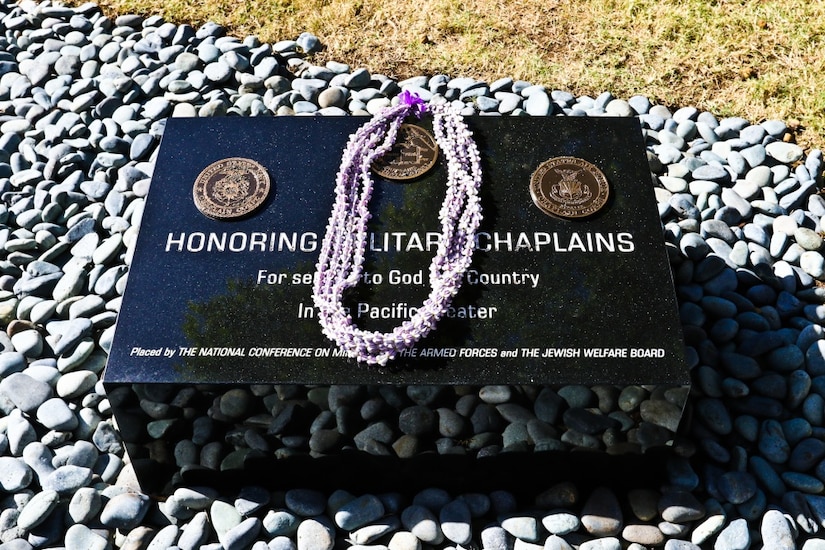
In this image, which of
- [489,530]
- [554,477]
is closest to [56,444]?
[489,530]

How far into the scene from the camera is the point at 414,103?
2943 millimetres

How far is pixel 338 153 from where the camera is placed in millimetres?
2834

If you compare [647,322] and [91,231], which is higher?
[647,322]

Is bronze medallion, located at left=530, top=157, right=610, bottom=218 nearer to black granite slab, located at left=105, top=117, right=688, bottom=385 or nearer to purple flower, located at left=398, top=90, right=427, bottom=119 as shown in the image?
black granite slab, located at left=105, top=117, right=688, bottom=385

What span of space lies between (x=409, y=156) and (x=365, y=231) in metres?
0.34

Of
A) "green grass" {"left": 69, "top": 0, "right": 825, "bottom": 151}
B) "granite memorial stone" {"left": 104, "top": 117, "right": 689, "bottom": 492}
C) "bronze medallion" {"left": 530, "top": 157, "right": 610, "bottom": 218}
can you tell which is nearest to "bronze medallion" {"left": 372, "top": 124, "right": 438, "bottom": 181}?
"granite memorial stone" {"left": 104, "top": 117, "right": 689, "bottom": 492}

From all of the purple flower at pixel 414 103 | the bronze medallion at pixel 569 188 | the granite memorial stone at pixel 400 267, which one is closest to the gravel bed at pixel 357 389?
the granite memorial stone at pixel 400 267

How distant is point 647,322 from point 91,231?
221 centimetres

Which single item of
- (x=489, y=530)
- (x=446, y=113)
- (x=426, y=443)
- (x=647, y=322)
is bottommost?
(x=489, y=530)

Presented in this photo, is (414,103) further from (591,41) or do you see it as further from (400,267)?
(591,41)

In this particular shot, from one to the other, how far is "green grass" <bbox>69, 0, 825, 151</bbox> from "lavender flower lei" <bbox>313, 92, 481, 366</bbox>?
4.51ft

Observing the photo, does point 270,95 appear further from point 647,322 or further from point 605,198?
point 647,322

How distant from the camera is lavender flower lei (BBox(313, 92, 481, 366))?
2395 millimetres

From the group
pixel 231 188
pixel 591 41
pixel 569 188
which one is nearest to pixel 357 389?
pixel 231 188
